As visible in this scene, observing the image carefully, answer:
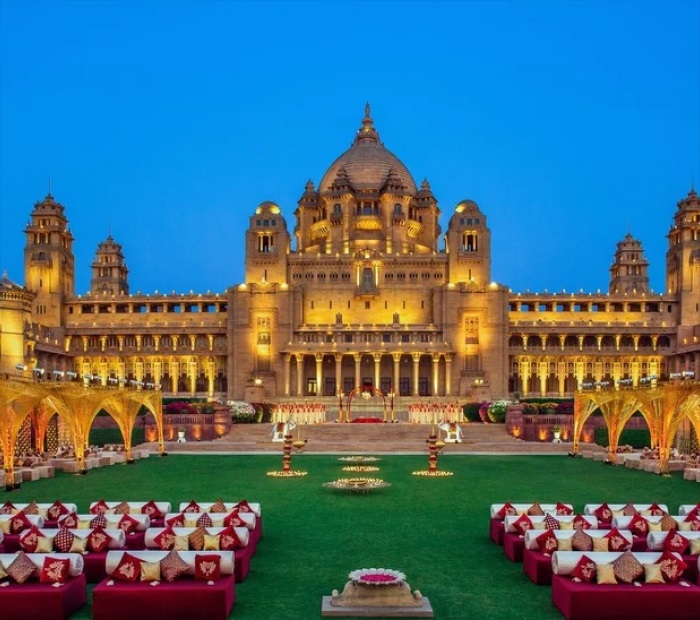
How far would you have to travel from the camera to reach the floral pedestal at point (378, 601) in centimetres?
1236

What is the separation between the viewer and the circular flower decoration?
12.5 meters

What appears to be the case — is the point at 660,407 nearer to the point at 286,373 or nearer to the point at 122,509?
the point at 122,509

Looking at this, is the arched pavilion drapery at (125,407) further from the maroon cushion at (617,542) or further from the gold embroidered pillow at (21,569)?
the maroon cushion at (617,542)

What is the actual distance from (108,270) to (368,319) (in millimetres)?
43833

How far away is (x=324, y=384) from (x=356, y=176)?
2897 centimetres

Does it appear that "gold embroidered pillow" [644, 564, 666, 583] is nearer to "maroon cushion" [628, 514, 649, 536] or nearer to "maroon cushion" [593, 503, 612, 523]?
"maroon cushion" [628, 514, 649, 536]

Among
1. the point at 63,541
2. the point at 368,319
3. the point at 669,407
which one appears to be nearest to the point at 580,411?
the point at 669,407

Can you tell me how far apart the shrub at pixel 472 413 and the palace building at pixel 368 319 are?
669 inches

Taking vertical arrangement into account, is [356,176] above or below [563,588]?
above

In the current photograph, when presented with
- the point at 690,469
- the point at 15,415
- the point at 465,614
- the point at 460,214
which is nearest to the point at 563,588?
the point at 465,614

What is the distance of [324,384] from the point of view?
8606 centimetres

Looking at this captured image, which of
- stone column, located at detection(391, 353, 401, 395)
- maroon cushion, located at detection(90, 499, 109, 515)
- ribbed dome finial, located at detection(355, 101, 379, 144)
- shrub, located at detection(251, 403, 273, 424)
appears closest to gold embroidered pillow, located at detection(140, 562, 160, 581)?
maroon cushion, located at detection(90, 499, 109, 515)

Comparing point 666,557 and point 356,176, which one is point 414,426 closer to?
point 666,557

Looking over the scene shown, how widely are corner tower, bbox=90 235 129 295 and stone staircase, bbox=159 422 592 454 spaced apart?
62.2 m
